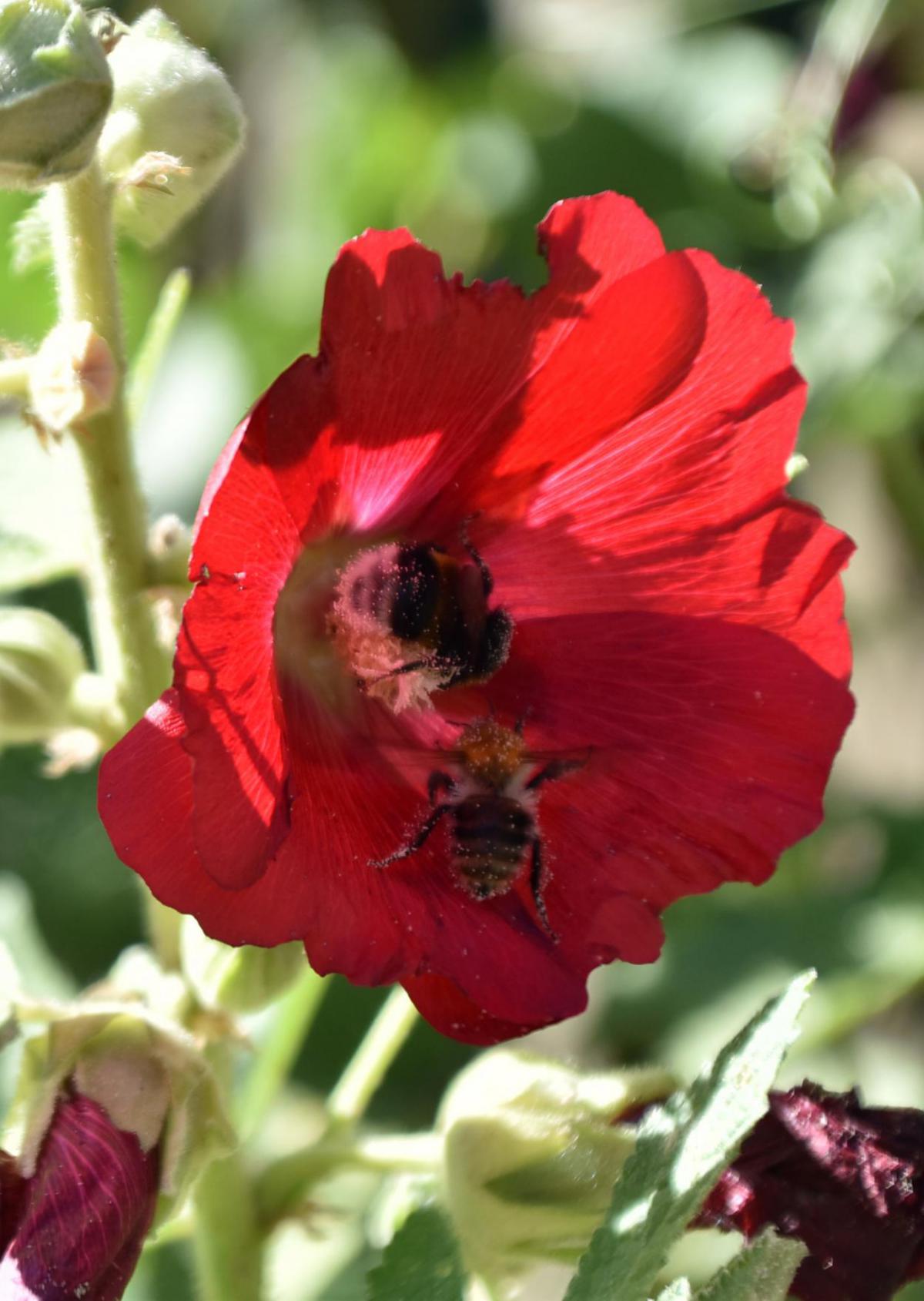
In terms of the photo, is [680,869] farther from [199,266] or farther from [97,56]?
[199,266]

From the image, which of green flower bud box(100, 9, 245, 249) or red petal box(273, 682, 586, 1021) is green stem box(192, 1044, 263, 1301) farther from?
green flower bud box(100, 9, 245, 249)

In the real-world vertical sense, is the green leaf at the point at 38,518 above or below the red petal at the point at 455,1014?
above

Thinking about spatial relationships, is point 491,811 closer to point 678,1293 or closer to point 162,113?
point 678,1293

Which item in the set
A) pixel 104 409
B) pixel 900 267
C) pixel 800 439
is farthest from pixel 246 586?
pixel 900 267

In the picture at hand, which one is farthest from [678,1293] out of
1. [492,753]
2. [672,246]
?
[672,246]

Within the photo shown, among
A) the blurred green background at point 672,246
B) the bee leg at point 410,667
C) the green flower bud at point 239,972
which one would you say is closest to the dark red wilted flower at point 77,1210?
the green flower bud at point 239,972

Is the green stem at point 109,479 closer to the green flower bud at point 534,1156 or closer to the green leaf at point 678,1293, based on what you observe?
the green flower bud at point 534,1156
